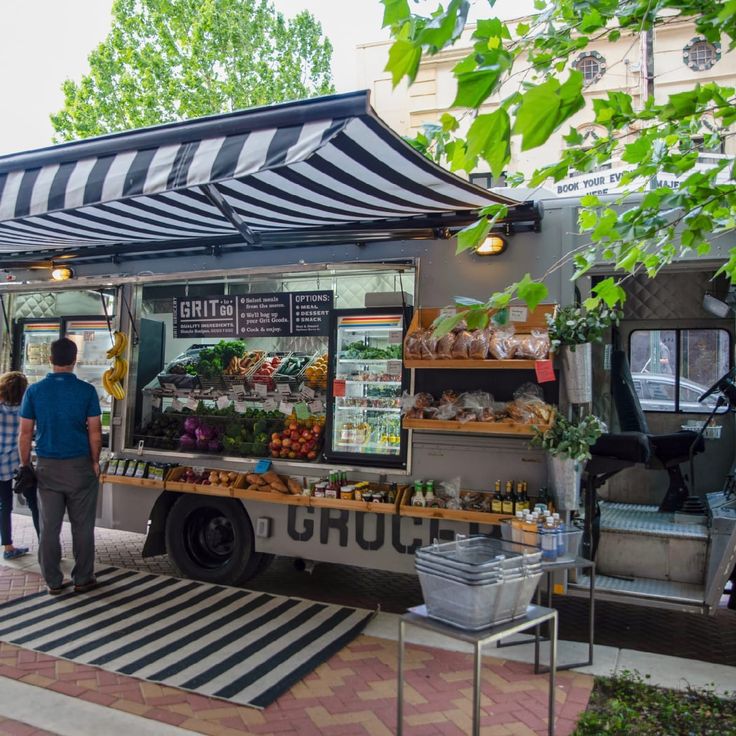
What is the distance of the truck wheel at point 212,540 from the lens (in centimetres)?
611

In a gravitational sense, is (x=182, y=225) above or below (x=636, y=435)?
above

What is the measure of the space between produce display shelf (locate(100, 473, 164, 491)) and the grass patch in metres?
4.04

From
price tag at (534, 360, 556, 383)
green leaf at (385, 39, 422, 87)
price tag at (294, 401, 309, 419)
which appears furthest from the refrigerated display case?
green leaf at (385, 39, 422, 87)

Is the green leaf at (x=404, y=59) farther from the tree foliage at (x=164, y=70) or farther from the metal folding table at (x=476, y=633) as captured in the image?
the tree foliage at (x=164, y=70)

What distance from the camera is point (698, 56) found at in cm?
1967

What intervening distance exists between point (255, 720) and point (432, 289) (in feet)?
11.2

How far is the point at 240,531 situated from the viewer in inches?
241

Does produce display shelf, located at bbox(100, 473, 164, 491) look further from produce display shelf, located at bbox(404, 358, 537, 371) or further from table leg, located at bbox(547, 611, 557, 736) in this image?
table leg, located at bbox(547, 611, 557, 736)

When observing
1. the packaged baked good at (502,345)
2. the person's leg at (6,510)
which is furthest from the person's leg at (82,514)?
the packaged baked good at (502,345)

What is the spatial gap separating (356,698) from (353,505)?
164cm

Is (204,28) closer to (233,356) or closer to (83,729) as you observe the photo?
(233,356)

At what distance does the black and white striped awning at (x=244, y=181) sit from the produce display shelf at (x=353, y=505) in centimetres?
226

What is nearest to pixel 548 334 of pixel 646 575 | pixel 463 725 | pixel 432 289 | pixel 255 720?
pixel 432 289

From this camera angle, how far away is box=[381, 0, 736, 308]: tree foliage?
195 centimetres
